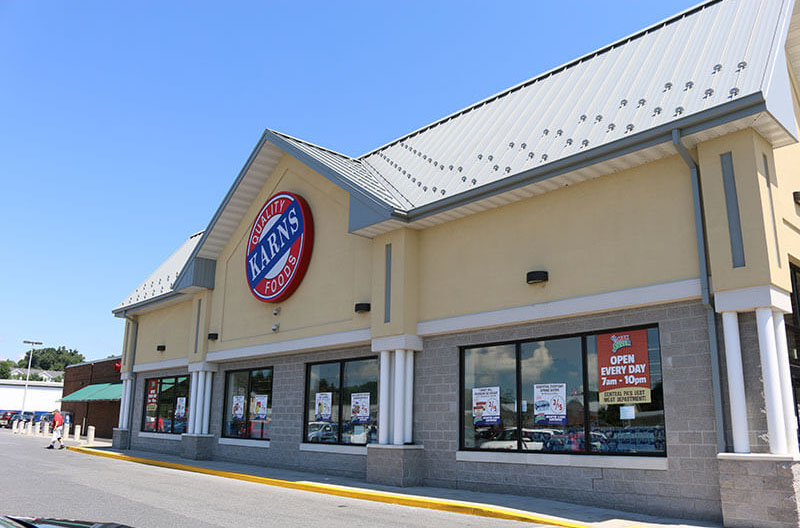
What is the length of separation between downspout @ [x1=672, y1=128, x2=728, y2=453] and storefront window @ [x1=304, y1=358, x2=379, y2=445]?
8806 millimetres

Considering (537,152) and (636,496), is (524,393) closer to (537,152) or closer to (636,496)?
(636,496)

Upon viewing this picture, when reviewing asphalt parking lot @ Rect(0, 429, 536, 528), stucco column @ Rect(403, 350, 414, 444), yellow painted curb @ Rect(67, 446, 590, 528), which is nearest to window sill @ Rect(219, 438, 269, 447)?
yellow painted curb @ Rect(67, 446, 590, 528)

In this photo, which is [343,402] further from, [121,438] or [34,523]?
[121,438]

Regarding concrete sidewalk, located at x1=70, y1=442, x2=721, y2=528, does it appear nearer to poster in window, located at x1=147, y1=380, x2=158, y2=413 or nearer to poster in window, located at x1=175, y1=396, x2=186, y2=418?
poster in window, located at x1=175, y1=396, x2=186, y2=418

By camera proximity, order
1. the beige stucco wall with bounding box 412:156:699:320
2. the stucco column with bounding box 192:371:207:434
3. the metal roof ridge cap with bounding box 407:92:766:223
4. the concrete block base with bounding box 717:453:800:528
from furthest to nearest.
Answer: the stucco column with bounding box 192:371:207:434 → the beige stucco wall with bounding box 412:156:699:320 → the metal roof ridge cap with bounding box 407:92:766:223 → the concrete block base with bounding box 717:453:800:528

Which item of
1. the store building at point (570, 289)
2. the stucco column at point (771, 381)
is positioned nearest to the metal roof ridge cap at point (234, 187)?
the store building at point (570, 289)

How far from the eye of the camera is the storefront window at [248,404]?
2089cm

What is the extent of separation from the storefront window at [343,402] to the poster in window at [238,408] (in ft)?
12.4

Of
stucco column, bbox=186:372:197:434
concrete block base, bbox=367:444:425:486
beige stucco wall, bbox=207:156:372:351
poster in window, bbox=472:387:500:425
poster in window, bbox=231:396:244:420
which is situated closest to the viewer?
poster in window, bbox=472:387:500:425

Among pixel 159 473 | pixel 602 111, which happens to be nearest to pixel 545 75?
pixel 602 111

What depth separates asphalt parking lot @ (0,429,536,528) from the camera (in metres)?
10.5

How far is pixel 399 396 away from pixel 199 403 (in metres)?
10.5

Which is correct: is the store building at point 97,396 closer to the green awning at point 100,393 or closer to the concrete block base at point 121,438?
the green awning at point 100,393

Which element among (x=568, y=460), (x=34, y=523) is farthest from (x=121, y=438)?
(x=34, y=523)
